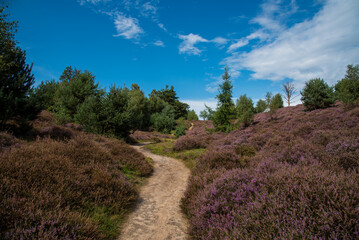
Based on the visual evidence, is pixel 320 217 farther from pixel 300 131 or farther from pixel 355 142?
pixel 300 131

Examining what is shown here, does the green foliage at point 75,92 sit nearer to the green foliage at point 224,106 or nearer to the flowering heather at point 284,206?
the green foliage at point 224,106

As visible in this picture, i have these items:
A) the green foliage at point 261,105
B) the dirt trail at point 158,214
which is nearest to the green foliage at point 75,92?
the dirt trail at point 158,214

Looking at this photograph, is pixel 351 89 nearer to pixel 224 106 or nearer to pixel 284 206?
pixel 224 106

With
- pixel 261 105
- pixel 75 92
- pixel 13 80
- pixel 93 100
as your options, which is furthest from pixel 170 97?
pixel 13 80

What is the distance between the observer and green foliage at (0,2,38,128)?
8.17 meters

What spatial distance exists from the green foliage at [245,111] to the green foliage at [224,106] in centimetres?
157

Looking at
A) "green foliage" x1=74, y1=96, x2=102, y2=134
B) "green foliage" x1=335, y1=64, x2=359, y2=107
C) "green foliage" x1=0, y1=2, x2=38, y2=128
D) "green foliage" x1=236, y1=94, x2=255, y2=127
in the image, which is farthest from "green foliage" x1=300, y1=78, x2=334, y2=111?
"green foliage" x1=0, y1=2, x2=38, y2=128

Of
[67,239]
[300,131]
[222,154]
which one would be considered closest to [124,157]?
[222,154]

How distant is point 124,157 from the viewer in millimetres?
8297

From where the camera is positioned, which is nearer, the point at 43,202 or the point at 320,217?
the point at 320,217

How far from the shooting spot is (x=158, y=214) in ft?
14.9

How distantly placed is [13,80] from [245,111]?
24536mm

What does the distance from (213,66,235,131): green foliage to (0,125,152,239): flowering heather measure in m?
19.9

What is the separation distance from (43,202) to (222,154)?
6.41 meters
